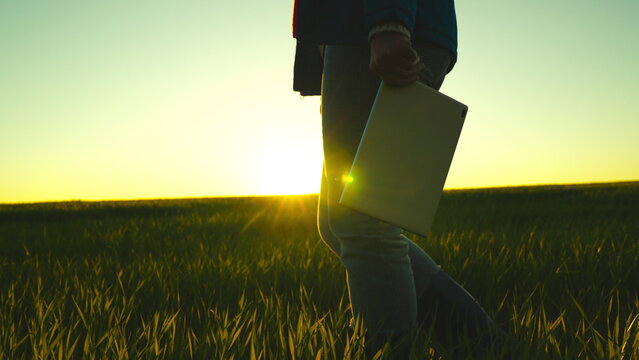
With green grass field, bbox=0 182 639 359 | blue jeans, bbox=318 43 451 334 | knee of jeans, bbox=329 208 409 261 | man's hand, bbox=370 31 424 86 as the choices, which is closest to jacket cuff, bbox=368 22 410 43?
man's hand, bbox=370 31 424 86

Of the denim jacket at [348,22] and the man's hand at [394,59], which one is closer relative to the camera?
the man's hand at [394,59]

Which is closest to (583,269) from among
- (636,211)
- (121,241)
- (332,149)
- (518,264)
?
(518,264)

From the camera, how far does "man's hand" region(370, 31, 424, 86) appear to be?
1118 mm

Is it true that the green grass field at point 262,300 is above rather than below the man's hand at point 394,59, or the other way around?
below

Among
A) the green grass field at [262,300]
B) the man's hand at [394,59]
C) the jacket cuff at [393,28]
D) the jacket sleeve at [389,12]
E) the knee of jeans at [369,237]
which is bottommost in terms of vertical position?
the green grass field at [262,300]

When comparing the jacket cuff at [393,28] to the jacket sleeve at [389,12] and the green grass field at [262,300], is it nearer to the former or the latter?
the jacket sleeve at [389,12]

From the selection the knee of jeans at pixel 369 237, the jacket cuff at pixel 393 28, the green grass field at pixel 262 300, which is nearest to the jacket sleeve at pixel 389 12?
the jacket cuff at pixel 393 28

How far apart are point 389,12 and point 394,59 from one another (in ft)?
0.36

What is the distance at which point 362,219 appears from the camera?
1343 millimetres

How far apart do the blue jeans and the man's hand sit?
0.16 metres

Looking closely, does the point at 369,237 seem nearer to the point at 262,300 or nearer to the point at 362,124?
the point at 362,124

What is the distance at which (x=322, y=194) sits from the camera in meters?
1.63

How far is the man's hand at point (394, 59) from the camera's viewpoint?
1.12 meters

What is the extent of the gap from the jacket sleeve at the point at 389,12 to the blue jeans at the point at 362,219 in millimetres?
153
